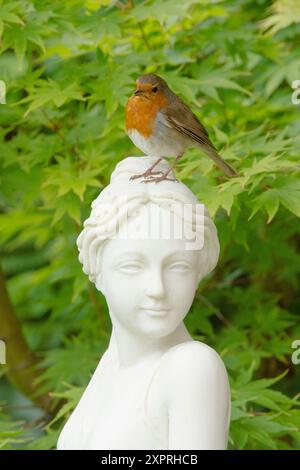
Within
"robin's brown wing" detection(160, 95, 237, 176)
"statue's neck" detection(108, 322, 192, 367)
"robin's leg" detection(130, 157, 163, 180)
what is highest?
"robin's leg" detection(130, 157, 163, 180)

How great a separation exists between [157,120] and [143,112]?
1.9 inches

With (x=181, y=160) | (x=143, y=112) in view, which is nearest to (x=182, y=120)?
(x=143, y=112)

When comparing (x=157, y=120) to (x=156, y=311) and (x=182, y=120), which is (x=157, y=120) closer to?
(x=182, y=120)

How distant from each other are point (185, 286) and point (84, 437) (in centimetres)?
45

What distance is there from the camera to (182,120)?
277 cm

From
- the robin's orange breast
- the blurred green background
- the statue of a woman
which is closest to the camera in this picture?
the statue of a woman

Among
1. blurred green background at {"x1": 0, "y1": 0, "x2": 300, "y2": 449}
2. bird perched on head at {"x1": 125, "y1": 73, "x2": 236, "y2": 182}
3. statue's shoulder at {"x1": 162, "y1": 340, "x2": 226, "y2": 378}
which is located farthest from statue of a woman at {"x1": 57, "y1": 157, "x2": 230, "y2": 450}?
blurred green background at {"x1": 0, "y1": 0, "x2": 300, "y2": 449}

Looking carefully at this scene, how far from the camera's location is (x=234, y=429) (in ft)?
9.59

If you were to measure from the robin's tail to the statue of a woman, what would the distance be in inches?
27.6

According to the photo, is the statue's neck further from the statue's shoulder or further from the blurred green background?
the blurred green background

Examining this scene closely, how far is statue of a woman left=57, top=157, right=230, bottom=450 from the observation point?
2.02m

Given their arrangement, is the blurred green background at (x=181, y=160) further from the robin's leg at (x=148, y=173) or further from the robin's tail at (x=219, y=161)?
the robin's leg at (x=148, y=173)

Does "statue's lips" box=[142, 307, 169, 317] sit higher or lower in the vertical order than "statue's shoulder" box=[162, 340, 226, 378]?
higher
